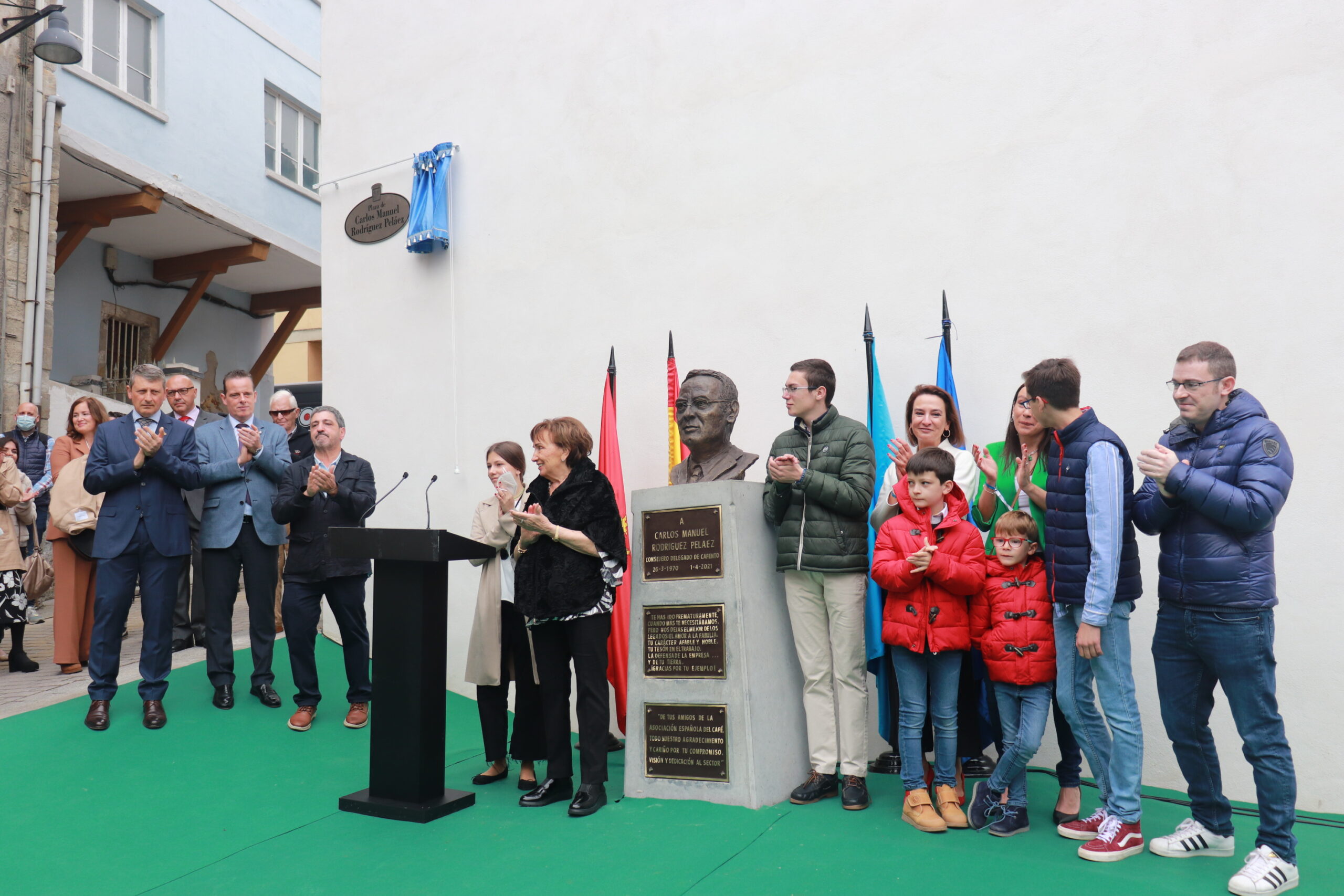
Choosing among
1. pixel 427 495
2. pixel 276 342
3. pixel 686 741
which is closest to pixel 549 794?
pixel 686 741

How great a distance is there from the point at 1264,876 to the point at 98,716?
514 centimetres

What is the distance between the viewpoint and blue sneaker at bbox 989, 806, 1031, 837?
139 inches

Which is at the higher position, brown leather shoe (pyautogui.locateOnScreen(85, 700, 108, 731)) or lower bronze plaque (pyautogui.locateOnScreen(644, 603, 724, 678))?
lower bronze plaque (pyautogui.locateOnScreen(644, 603, 724, 678))

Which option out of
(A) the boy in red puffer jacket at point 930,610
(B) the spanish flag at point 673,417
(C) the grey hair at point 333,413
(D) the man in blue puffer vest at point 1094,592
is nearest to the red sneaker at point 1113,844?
(D) the man in blue puffer vest at point 1094,592

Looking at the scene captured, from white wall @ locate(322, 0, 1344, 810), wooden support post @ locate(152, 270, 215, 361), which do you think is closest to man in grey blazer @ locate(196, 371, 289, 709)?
white wall @ locate(322, 0, 1344, 810)

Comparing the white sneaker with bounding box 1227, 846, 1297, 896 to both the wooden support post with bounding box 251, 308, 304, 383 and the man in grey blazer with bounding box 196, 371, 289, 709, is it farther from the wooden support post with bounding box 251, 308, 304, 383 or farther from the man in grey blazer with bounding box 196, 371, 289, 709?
Result: the wooden support post with bounding box 251, 308, 304, 383

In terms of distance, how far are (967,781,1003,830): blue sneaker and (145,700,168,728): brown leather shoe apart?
3992mm

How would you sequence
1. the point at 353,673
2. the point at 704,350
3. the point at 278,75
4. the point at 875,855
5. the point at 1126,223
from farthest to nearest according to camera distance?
1. the point at 278,75
2. the point at 704,350
3. the point at 353,673
4. the point at 1126,223
5. the point at 875,855

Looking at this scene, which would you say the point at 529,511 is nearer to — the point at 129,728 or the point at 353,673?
the point at 353,673

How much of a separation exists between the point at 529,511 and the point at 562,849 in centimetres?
126

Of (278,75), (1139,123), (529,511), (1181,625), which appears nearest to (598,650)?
(529,511)

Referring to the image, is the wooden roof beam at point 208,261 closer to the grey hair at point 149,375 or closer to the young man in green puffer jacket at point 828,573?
the grey hair at point 149,375

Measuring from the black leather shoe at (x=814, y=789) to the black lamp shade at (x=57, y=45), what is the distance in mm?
7593

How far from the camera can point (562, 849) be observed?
3.48m
